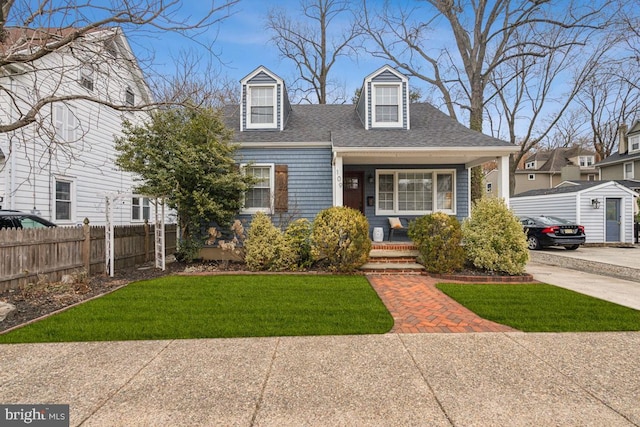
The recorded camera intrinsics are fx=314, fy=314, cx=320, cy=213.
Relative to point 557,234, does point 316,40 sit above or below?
above

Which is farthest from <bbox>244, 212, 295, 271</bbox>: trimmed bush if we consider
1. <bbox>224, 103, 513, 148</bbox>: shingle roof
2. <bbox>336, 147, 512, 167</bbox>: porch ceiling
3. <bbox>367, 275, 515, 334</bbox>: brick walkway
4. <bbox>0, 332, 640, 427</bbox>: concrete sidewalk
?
<bbox>0, 332, 640, 427</bbox>: concrete sidewalk

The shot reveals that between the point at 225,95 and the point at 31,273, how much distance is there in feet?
37.5

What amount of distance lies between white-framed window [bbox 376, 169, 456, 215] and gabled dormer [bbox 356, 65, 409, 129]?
5.44 ft

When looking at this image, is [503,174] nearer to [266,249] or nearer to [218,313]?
[266,249]

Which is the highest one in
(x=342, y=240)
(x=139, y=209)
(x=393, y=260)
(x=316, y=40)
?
(x=316, y=40)

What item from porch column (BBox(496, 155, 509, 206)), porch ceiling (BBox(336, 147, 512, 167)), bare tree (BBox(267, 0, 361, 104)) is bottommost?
porch column (BBox(496, 155, 509, 206))

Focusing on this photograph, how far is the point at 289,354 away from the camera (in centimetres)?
328

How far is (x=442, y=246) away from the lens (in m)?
7.10

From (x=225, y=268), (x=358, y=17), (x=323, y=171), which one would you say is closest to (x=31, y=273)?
(x=225, y=268)

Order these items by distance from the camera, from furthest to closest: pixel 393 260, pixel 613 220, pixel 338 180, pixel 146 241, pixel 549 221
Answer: pixel 613 220
pixel 549 221
pixel 146 241
pixel 338 180
pixel 393 260

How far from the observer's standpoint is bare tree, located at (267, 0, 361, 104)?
18.4 meters

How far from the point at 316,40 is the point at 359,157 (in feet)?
47.2

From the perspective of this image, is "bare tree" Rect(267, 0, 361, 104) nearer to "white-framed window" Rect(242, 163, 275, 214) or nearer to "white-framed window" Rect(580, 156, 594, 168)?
"white-framed window" Rect(242, 163, 275, 214)

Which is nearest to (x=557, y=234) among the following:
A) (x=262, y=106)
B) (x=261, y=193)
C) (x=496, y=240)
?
(x=496, y=240)
